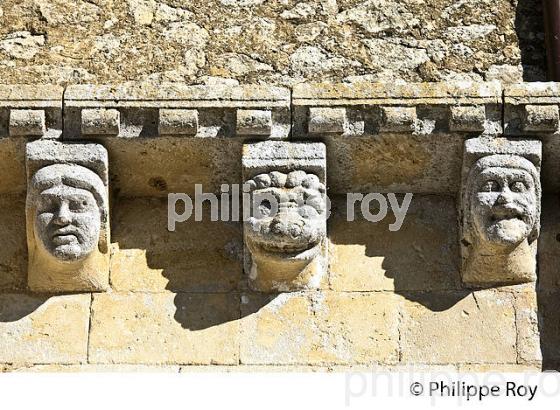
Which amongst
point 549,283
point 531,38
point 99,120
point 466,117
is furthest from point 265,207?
point 531,38

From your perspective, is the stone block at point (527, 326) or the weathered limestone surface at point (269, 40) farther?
the weathered limestone surface at point (269, 40)

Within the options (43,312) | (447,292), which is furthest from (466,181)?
(43,312)

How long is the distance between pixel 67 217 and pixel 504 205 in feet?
5.76

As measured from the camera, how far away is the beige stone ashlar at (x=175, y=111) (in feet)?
18.7

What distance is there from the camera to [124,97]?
18.8 feet

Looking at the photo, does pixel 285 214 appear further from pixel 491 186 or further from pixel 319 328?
pixel 491 186

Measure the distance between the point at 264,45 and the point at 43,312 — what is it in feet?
5.05

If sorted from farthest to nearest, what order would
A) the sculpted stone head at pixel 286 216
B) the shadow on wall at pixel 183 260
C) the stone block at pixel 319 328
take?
the shadow on wall at pixel 183 260
the stone block at pixel 319 328
the sculpted stone head at pixel 286 216

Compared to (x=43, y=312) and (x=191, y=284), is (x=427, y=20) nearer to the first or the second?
(x=191, y=284)

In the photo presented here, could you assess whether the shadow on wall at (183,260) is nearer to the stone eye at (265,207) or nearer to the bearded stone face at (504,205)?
the stone eye at (265,207)

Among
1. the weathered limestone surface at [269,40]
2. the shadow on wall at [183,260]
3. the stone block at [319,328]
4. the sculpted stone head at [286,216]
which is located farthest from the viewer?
the weathered limestone surface at [269,40]

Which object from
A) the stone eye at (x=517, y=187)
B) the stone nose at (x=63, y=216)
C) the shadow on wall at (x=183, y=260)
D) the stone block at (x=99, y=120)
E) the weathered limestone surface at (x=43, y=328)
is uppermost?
the stone block at (x=99, y=120)

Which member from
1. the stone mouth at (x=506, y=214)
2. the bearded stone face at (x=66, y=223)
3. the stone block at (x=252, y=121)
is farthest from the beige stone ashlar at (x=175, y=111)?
the stone mouth at (x=506, y=214)

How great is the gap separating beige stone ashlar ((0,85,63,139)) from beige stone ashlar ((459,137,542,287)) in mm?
1696
